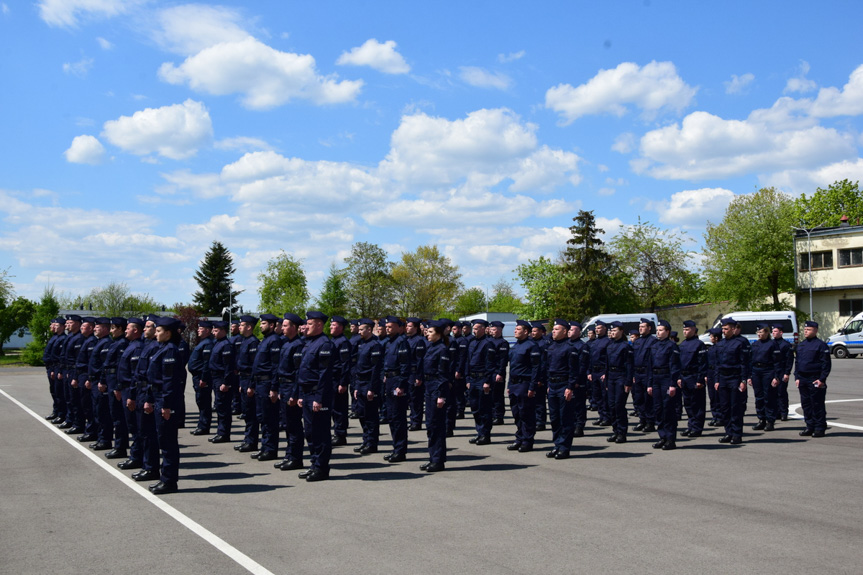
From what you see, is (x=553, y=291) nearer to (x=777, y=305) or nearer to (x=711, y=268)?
(x=711, y=268)

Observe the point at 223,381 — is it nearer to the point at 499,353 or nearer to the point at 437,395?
the point at 437,395

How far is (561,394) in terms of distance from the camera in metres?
10.7

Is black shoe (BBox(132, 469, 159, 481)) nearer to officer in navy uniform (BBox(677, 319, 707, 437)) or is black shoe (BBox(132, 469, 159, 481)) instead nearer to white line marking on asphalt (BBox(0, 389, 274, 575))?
white line marking on asphalt (BBox(0, 389, 274, 575))

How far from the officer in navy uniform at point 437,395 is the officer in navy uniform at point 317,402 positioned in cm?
143

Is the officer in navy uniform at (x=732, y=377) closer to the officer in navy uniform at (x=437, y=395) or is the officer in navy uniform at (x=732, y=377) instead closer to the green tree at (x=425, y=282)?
the officer in navy uniform at (x=437, y=395)

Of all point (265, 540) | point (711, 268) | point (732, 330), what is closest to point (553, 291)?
point (711, 268)

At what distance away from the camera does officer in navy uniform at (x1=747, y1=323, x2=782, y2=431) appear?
13.6m

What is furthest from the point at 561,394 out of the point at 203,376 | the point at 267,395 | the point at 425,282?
the point at 425,282

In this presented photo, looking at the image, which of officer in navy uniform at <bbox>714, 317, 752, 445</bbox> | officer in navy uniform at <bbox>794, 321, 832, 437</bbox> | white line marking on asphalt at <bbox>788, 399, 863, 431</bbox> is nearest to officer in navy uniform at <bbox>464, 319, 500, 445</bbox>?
officer in navy uniform at <bbox>714, 317, 752, 445</bbox>

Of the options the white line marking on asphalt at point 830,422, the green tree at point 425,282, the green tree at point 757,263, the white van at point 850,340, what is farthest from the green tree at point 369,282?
the white line marking on asphalt at point 830,422

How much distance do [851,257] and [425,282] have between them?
161 feet

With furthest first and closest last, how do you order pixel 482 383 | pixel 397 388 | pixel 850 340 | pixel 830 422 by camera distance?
1. pixel 850 340
2. pixel 830 422
3. pixel 482 383
4. pixel 397 388

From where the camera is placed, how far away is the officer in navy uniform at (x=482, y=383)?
12375 mm

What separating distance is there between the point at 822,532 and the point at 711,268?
5635 centimetres
